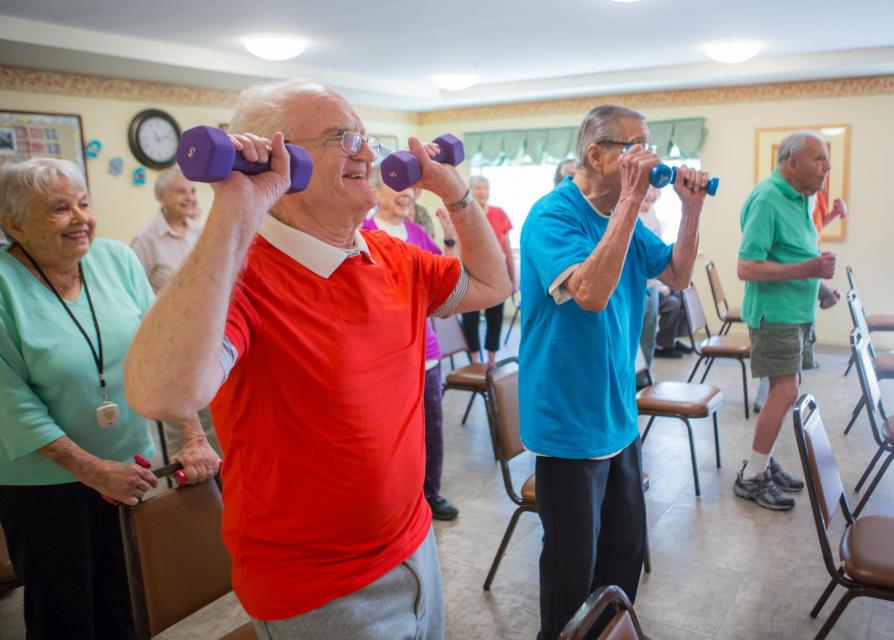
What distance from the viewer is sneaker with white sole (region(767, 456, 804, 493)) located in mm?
3102

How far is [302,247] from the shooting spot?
997 millimetres

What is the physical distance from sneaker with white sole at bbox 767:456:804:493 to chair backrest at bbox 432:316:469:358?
5.77ft

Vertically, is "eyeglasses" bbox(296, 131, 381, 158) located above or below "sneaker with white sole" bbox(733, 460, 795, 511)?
above

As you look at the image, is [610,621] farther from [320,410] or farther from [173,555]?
[173,555]

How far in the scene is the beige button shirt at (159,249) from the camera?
9.95 ft

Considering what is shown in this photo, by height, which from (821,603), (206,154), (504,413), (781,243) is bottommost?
(821,603)

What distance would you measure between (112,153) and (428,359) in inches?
152

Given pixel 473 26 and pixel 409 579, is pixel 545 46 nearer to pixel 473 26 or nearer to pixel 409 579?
pixel 473 26

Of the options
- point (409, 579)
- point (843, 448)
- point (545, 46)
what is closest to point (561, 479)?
point (409, 579)

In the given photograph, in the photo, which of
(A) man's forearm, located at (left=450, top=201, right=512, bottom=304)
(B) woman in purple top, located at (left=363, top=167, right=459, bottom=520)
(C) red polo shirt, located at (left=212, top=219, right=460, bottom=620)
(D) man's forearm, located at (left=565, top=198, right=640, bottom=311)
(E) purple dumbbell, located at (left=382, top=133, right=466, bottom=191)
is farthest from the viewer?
(B) woman in purple top, located at (left=363, top=167, right=459, bottom=520)

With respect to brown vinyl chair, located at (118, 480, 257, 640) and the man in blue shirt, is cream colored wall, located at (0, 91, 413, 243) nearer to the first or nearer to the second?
brown vinyl chair, located at (118, 480, 257, 640)

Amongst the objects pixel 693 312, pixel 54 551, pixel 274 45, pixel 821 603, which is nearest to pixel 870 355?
pixel 693 312

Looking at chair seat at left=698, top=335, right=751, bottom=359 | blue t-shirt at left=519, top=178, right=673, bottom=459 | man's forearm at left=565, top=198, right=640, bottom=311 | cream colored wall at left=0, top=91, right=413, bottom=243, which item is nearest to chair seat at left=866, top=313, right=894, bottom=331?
chair seat at left=698, top=335, right=751, bottom=359

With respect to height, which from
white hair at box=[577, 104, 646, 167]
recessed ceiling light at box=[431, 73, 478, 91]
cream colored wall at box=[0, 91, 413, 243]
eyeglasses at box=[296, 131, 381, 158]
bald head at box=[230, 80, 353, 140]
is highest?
recessed ceiling light at box=[431, 73, 478, 91]
